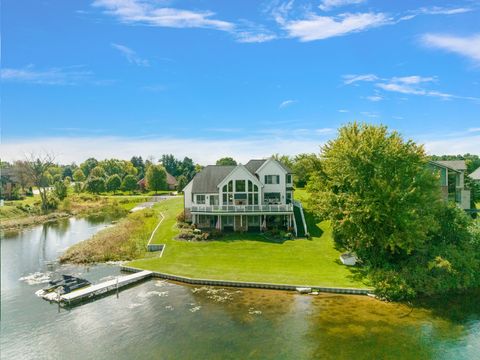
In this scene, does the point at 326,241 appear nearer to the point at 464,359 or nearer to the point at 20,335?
the point at 464,359

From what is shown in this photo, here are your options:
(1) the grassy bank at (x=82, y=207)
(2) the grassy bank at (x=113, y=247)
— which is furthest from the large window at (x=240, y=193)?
(1) the grassy bank at (x=82, y=207)

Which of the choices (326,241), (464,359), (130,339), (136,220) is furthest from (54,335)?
(136,220)

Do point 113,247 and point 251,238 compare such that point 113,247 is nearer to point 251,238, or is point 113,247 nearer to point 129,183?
point 251,238

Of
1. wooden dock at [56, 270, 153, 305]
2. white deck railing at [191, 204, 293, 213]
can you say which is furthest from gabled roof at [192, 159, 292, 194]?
wooden dock at [56, 270, 153, 305]

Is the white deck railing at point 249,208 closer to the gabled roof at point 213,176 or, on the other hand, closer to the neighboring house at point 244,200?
the neighboring house at point 244,200

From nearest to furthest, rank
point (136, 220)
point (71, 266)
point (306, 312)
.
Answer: point (306, 312)
point (71, 266)
point (136, 220)

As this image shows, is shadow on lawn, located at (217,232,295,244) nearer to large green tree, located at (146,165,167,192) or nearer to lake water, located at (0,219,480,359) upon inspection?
lake water, located at (0,219,480,359)
